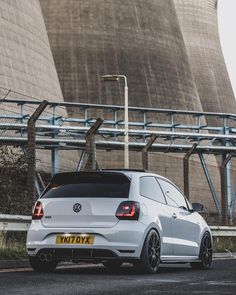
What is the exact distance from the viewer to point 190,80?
5522 cm

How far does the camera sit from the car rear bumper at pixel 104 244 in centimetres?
1206

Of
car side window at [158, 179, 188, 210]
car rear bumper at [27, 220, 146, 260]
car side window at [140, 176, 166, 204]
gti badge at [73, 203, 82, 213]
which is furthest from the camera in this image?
car side window at [158, 179, 188, 210]

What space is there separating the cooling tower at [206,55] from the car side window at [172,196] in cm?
5526

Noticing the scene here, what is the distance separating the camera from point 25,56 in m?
37.5

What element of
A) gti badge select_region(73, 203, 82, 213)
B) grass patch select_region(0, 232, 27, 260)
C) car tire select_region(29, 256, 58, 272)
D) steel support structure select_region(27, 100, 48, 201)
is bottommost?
car tire select_region(29, 256, 58, 272)

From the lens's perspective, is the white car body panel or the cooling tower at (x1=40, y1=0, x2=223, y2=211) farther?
the cooling tower at (x1=40, y1=0, x2=223, y2=211)

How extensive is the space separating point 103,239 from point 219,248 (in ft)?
31.9

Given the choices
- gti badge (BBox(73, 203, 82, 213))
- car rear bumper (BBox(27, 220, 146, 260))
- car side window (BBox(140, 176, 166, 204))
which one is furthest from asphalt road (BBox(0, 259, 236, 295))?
car side window (BBox(140, 176, 166, 204))

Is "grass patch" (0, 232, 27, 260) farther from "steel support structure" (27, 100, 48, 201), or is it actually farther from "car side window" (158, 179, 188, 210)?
"car side window" (158, 179, 188, 210)

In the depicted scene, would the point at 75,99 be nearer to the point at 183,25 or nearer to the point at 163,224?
the point at 183,25

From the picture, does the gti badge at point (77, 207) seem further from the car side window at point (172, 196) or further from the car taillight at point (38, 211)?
the car side window at point (172, 196)

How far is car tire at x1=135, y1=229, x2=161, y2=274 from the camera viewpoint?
40.1ft

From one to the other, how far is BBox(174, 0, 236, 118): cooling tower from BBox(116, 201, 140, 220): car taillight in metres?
57.3

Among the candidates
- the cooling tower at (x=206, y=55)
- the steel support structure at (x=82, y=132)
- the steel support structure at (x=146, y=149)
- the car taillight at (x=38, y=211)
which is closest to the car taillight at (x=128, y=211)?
the car taillight at (x=38, y=211)
